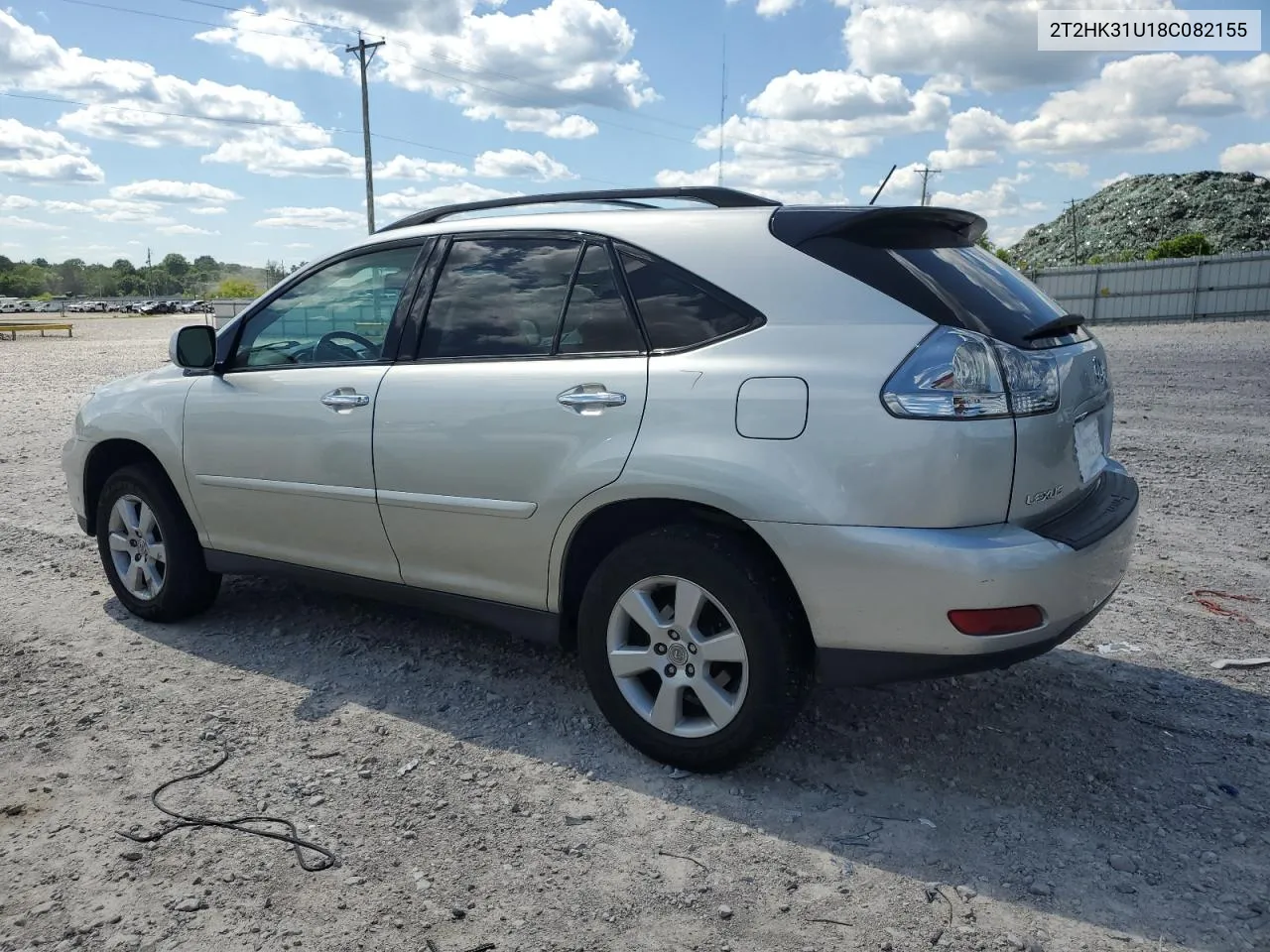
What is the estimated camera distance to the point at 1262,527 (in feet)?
19.4

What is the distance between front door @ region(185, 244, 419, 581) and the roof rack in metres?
0.30

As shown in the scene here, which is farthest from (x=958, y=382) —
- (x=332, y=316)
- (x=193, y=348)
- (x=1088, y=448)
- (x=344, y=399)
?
(x=193, y=348)

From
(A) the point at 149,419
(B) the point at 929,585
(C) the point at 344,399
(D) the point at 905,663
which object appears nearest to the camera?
(B) the point at 929,585

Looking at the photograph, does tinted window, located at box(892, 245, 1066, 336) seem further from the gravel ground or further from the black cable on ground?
the black cable on ground

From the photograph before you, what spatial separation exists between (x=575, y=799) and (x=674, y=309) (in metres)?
1.55

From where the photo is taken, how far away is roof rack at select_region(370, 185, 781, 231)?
3.39 m

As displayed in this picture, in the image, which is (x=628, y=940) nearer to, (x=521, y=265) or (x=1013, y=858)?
(x=1013, y=858)

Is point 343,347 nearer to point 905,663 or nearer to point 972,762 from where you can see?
point 905,663

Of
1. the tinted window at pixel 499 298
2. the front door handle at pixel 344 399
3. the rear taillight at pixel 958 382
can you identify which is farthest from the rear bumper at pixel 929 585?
the front door handle at pixel 344 399

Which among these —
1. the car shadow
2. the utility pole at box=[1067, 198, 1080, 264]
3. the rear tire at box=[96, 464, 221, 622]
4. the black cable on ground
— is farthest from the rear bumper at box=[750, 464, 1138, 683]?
the utility pole at box=[1067, 198, 1080, 264]

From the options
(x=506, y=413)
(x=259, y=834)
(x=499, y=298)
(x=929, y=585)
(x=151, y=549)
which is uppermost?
(x=499, y=298)

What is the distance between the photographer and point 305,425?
12.9 ft

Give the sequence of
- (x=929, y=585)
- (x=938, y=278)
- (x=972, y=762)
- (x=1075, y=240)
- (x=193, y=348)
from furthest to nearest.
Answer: (x=1075, y=240) → (x=193, y=348) → (x=972, y=762) → (x=938, y=278) → (x=929, y=585)

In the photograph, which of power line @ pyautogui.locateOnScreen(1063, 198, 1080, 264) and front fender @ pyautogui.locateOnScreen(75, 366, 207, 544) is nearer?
front fender @ pyautogui.locateOnScreen(75, 366, 207, 544)
